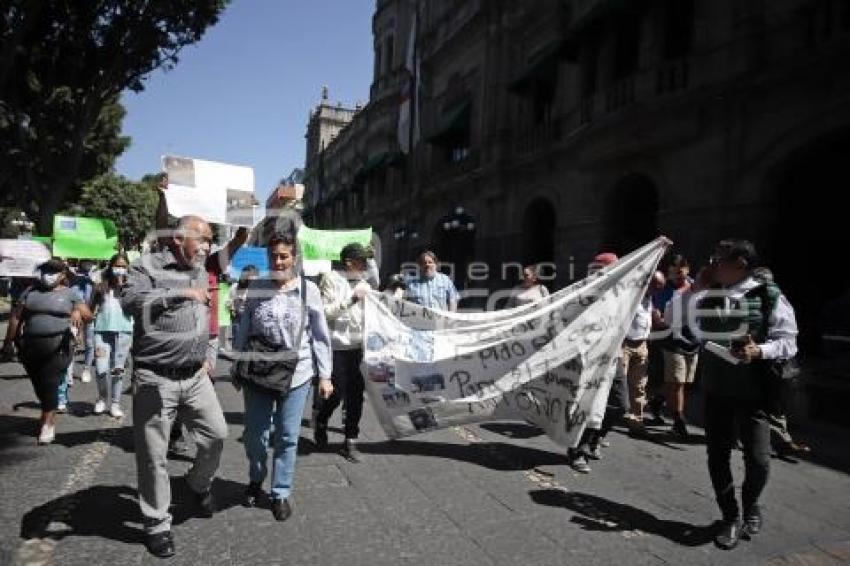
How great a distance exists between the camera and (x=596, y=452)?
18.7 ft

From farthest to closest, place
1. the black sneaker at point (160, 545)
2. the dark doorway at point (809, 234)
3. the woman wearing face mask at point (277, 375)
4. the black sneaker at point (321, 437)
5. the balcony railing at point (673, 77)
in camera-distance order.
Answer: the balcony railing at point (673, 77)
the dark doorway at point (809, 234)
the black sneaker at point (321, 437)
the woman wearing face mask at point (277, 375)
the black sneaker at point (160, 545)

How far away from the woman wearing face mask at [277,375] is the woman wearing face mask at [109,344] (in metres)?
3.24

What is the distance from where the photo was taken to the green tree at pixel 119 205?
1856 inches

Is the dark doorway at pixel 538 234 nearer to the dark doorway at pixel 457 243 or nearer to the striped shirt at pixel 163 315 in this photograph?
the dark doorway at pixel 457 243

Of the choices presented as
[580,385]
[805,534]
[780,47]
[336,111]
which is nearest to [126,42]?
[780,47]

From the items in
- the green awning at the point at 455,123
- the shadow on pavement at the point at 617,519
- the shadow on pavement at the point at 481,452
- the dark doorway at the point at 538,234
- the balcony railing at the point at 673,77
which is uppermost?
the green awning at the point at 455,123

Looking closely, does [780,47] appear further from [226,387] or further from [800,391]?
[226,387]

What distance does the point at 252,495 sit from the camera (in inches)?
168

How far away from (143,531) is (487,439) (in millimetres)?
3411

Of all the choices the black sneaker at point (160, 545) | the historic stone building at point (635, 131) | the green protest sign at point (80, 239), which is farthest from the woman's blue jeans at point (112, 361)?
the historic stone building at point (635, 131)

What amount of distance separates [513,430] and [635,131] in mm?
9556

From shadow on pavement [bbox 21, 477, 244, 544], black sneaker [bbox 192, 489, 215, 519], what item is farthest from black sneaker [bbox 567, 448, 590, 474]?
black sneaker [bbox 192, 489, 215, 519]

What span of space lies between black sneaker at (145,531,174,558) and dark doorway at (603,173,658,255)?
1390 centimetres

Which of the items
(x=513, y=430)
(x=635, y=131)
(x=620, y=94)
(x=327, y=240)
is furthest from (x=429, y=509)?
(x=620, y=94)
